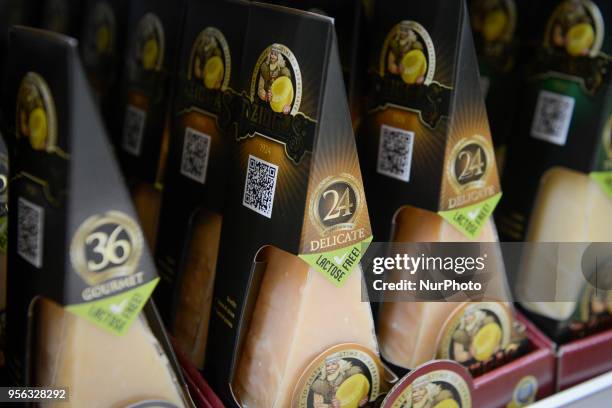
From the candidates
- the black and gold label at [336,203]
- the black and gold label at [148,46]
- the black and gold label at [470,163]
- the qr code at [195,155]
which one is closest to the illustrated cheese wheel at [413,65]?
the black and gold label at [470,163]

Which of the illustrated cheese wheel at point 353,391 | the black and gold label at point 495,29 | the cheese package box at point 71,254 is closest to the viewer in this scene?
the cheese package box at point 71,254

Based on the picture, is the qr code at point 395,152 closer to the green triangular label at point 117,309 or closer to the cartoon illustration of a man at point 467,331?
the cartoon illustration of a man at point 467,331

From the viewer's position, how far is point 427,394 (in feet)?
3.12

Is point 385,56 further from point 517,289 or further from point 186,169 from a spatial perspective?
point 517,289

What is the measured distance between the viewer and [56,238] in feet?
2.43

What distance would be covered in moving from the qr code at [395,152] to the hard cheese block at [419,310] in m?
0.07

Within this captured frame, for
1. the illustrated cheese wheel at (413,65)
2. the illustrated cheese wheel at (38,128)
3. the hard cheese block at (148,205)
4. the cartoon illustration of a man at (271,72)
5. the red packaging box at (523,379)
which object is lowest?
the red packaging box at (523,379)

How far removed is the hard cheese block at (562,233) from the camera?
1.17m

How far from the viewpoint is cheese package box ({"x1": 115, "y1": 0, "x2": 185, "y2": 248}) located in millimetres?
1140

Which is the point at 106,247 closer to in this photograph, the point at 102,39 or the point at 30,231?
the point at 30,231

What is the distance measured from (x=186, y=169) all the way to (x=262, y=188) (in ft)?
0.83

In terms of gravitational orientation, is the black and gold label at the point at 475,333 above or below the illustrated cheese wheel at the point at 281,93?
below

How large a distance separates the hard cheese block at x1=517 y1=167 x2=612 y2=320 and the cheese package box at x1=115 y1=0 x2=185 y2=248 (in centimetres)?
70

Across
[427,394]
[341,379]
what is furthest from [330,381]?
[427,394]
